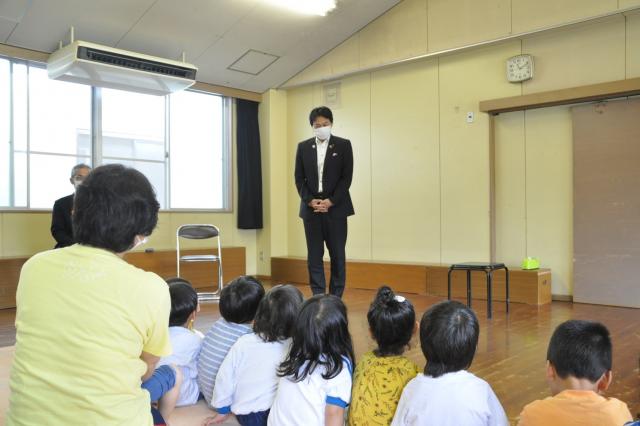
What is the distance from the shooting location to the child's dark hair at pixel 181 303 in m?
1.87

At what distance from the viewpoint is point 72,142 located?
527 centimetres

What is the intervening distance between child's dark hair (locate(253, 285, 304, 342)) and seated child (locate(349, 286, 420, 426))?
287 millimetres

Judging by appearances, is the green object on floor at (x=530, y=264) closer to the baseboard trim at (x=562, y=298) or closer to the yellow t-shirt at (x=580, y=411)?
the baseboard trim at (x=562, y=298)

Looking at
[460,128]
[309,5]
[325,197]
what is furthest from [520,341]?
[309,5]

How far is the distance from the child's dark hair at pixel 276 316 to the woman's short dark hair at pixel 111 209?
732 millimetres

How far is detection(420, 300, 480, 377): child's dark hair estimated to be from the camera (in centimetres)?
134

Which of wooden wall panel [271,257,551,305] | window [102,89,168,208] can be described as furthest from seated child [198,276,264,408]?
window [102,89,168,208]

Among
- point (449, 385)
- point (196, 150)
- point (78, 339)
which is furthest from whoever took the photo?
point (196, 150)

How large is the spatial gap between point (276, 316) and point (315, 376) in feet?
0.89

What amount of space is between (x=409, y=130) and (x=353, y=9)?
4.47ft

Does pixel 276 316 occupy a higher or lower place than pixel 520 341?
higher

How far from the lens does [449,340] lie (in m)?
1.34

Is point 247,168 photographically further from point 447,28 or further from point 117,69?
point 447,28

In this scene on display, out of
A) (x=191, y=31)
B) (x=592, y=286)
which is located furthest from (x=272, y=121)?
(x=592, y=286)
